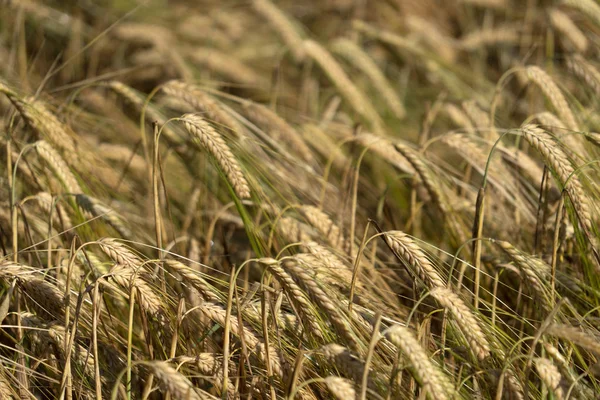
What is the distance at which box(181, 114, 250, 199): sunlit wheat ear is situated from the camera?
1.65 metres

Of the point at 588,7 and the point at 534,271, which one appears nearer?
the point at 534,271

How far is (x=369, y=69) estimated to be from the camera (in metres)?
3.34

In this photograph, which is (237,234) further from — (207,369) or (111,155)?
(207,369)

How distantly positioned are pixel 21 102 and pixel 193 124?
630 mm

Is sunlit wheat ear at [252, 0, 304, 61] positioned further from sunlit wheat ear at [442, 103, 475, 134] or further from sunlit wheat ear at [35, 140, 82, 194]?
sunlit wheat ear at [35, 140, 82, 194]

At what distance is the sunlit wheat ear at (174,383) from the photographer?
4.06 ft

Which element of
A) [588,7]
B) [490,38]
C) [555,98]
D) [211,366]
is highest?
[588,7]

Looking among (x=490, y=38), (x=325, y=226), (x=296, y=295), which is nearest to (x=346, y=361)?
(x=296, y=295)

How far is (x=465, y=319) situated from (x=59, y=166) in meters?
1.27

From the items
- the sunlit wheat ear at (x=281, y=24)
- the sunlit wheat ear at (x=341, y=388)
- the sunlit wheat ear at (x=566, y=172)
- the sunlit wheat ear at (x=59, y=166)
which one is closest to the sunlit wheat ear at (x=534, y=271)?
the sunlit wheat ear at (x=566, y=172)

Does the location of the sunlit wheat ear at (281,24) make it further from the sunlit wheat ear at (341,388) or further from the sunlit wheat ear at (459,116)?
the sunlit wheat ear at (341,388)

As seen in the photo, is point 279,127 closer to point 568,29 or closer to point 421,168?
point 421,168

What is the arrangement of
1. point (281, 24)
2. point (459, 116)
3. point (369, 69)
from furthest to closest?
point (281, 24) → point (369, 69) → point (459, 116)

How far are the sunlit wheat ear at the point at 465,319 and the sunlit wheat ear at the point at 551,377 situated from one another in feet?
0.44
